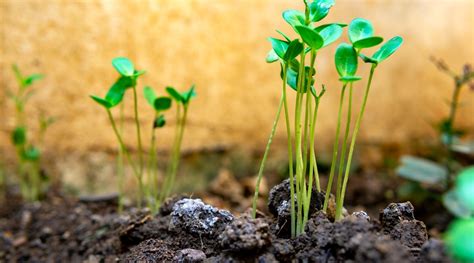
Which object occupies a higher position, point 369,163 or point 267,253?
point 267,253

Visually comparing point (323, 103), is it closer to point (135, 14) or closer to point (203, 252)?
point (135, 14)

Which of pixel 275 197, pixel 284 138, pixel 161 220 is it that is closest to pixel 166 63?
pixel 284 138

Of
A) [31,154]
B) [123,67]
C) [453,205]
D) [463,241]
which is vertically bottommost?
[453,205]

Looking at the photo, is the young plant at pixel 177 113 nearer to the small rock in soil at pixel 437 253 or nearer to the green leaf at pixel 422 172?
the small rock in soil at pixel 437 253

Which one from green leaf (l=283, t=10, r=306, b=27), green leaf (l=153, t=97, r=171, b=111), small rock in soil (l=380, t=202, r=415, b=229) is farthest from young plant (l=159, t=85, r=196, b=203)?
small rock in soil (l=380, t=202, r=415, b=229)

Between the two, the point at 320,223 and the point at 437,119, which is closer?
the point at 320,223

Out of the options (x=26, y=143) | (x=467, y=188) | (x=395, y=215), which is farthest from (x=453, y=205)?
(x=26, y=143)

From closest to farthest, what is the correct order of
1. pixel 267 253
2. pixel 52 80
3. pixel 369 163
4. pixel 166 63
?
pixel 267 253 → pixel 52 80 → pixel 166 63 → pixel 369 163

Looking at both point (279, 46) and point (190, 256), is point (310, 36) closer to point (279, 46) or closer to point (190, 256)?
point (279, 46)
